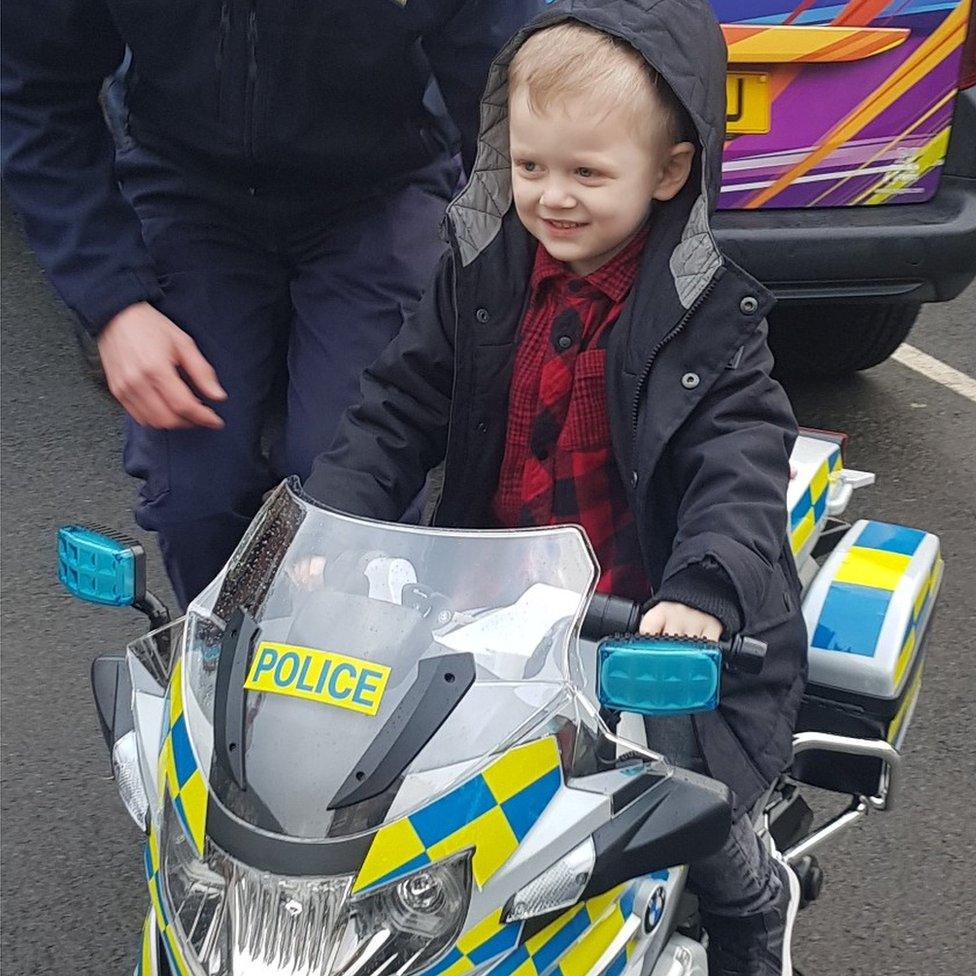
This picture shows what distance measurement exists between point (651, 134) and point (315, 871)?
1.04m

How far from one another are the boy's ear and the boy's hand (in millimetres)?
613

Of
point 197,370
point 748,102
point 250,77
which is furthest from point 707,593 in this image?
→ point 748,102

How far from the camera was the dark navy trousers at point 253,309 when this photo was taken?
7.98 ft

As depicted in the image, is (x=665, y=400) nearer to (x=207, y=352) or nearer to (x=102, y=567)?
(x=102, y=567)

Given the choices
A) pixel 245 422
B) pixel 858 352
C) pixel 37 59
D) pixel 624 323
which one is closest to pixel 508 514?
pixel 624 323

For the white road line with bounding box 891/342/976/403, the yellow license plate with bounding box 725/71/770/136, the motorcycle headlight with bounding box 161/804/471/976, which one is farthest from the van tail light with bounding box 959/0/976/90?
the motorcycle headlight with bounding box 161/804/471/976

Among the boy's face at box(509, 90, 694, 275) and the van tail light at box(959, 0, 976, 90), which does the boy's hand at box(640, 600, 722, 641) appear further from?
the van tail light at box(959, 0, 976, 90)

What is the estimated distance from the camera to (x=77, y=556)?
68.6 inches

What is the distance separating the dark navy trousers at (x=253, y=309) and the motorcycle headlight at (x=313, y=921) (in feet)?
3.44

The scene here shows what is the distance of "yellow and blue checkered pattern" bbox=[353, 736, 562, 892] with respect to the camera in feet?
4.58

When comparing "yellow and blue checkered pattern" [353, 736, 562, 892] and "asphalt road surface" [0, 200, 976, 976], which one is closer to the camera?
"yellow and blue checkered pattern" [353, 736, 562, 892]

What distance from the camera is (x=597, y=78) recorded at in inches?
73.0

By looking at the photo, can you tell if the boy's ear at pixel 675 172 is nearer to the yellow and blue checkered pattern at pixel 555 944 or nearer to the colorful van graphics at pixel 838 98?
the yellow and blue checkered pattern at pixel 555 944

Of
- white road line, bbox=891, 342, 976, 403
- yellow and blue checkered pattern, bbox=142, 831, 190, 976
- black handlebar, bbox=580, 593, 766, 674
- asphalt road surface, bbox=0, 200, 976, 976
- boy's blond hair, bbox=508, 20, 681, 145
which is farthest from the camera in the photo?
white road line, bbox=891, 342, 976, 403
